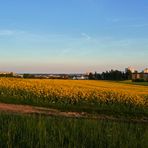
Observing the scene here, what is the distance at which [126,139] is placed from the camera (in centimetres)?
940

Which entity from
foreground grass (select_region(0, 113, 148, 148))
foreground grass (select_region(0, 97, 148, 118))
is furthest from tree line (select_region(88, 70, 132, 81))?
foreground grass (select_region(0, 113, 148, 148))

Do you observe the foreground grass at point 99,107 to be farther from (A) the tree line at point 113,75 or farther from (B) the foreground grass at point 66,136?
(A) the tree line at point 113,75

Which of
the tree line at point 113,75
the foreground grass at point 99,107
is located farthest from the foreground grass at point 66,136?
the tree line at point 113,75

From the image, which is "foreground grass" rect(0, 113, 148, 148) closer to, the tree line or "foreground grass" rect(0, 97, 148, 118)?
"foreground grass" rect(0, 97, 148, 118)

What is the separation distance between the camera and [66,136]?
945cm

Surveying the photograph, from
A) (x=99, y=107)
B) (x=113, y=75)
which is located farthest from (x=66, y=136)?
(x=113, y=75)

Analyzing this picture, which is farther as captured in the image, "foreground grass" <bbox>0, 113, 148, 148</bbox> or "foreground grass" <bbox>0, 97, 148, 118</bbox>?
"foreground grass" <bbox>0, 97, 148, 118</bbox>

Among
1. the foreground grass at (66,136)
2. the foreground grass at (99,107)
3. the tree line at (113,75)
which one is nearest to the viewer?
the foreground grass at (66,136)

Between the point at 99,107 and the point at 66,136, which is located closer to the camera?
the point at 66,136

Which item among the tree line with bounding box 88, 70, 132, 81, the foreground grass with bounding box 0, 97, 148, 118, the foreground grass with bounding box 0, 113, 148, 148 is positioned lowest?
the foreground grass with bounding box 0, 97, 148, 118

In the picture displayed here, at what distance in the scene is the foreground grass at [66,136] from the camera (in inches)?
345

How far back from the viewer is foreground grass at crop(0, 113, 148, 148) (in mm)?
8755

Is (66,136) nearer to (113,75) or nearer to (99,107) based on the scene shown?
(99,107)

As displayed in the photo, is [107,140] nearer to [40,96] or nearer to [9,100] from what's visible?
[9,100]
